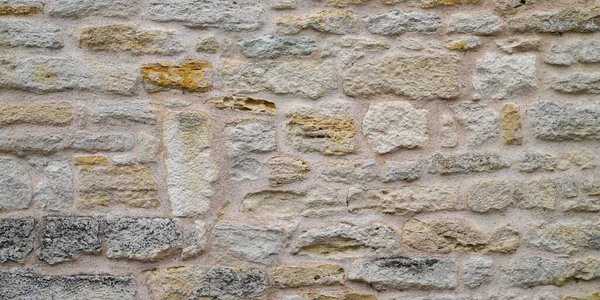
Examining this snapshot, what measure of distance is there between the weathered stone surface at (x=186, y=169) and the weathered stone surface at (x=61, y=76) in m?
0.23

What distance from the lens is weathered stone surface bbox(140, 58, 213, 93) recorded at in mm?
2428

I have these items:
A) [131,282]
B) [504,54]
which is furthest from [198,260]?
[504,54]

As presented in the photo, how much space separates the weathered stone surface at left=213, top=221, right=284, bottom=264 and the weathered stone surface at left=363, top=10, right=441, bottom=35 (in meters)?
0.92

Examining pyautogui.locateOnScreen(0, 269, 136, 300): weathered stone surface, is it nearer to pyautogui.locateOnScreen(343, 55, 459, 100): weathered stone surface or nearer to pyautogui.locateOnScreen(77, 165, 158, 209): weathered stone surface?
pyautogui.locateOnScreen(77, 165, 158, 209): weathered stone surface

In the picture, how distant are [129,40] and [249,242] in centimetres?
94

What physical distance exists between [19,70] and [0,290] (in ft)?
2.80

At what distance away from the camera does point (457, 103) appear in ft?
8.22

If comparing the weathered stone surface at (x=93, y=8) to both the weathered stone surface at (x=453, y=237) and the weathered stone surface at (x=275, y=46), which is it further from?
the weathered stone surface at (x=453, y=237)

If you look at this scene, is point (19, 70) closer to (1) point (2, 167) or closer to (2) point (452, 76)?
(1) point (2, 167)

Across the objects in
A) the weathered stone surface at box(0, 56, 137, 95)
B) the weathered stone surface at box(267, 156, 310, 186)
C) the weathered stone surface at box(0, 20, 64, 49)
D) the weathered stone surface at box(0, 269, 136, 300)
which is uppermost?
the weathered stone surface at box(0, 20, 64, 49)

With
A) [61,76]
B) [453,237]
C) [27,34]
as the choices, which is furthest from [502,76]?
[27,34]

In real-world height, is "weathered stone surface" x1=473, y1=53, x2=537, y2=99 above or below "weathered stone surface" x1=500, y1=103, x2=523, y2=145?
above

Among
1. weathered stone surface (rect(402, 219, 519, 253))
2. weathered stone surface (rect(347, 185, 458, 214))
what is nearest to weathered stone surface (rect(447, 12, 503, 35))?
weathered stone surface (rect(347, 185, 458, 214))

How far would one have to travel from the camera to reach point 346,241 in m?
2.45
